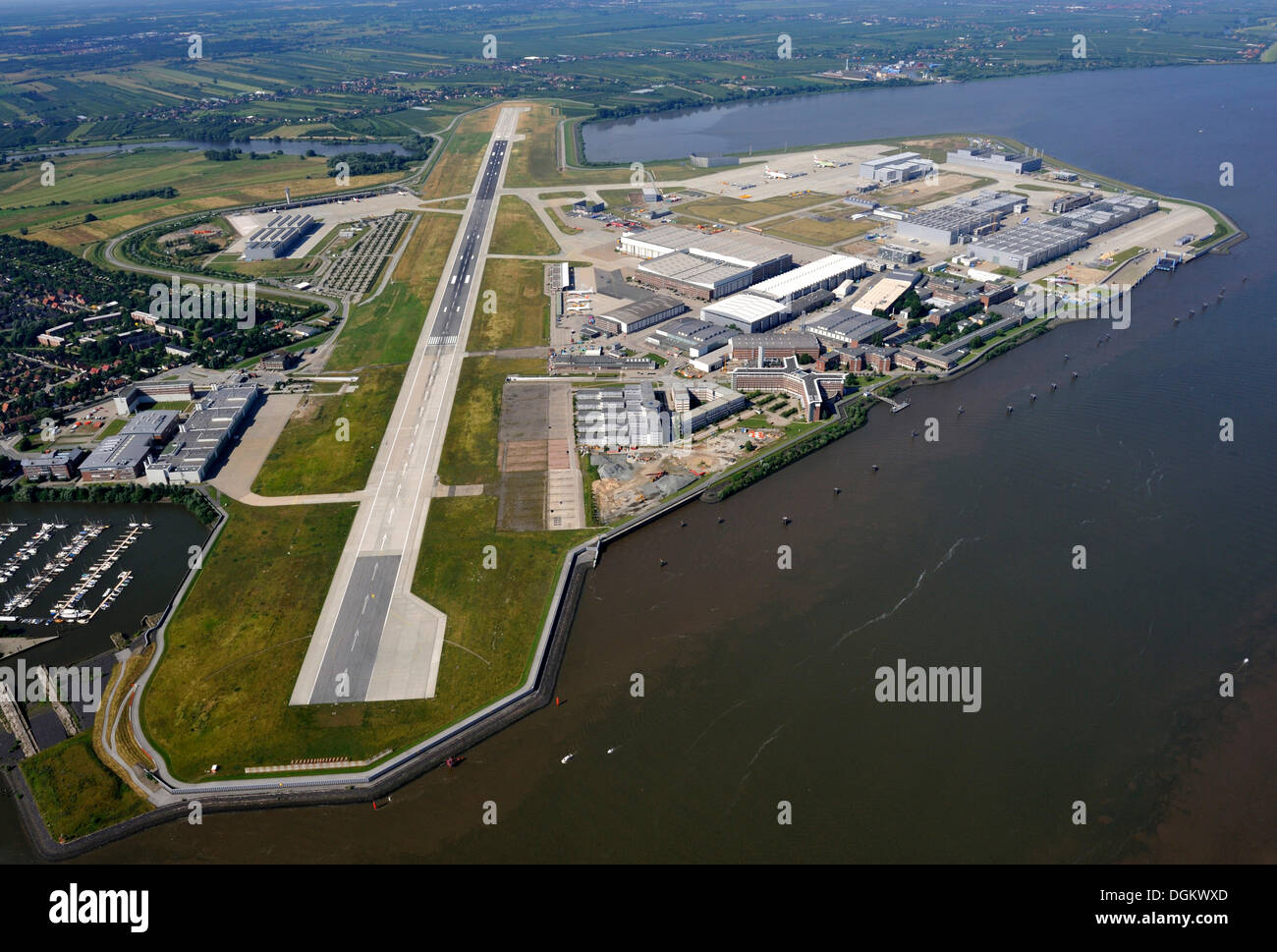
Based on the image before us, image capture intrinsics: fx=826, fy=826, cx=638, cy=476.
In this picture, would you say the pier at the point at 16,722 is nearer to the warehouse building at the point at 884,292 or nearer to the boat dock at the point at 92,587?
the boat dock at the point at 92,587

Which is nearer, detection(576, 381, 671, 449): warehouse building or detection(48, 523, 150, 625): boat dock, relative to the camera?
detection(48, 523, 150, 625): boat dock

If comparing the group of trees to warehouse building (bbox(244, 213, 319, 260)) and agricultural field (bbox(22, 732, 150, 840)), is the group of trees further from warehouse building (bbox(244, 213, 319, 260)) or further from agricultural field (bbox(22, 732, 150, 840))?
agricultural field (bbox(22, 732, 150, 840))

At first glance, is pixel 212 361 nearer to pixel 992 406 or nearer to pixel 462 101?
pixel 992 406

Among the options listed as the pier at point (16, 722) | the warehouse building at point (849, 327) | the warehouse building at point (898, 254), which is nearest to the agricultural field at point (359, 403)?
the pier at point (16, 722)

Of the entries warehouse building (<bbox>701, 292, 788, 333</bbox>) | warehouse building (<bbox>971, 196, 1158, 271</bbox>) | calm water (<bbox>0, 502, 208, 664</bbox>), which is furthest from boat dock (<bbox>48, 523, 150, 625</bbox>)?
warehouse building (<bbox>971, 196, 1158, 271</bbox>)

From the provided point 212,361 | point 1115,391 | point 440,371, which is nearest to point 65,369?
point 212,361

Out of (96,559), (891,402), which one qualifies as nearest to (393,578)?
(96,559)

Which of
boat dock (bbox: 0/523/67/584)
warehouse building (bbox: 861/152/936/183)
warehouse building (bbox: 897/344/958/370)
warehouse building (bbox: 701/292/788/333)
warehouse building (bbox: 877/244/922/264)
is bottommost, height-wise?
boat dock (bbox: 0/523/67/584)
